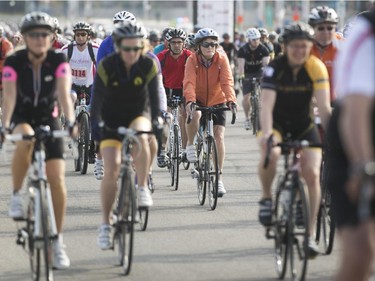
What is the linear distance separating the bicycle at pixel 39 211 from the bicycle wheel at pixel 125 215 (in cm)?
70

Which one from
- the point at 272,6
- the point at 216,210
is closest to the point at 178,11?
the point at 272,6

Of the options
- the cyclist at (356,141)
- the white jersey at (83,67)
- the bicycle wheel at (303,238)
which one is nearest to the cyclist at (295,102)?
the bicycle wheel at (303,238)

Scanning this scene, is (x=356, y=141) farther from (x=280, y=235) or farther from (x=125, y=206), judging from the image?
(x=125, y=206)

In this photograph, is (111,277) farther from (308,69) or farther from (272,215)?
(308,69)

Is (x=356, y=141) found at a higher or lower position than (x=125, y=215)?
higher

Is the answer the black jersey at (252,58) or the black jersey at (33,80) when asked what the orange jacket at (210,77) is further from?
the black jersey at (252,58)

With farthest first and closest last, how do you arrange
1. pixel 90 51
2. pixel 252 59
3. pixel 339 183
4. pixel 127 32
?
pixel 252 59 < pixel 90 51 < pixel 127 32 < pixel 339 183

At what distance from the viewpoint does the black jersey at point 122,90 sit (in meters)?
9.66

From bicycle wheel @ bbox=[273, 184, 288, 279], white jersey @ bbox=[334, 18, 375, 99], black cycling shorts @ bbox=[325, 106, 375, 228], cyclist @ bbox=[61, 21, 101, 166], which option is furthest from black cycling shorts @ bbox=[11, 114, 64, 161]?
cyclist @ bbox=[61, 21, 101, 166]

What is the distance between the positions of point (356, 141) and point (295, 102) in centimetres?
336

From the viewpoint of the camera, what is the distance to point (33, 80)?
9250 mm

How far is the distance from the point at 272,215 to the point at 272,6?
9125 centimetres

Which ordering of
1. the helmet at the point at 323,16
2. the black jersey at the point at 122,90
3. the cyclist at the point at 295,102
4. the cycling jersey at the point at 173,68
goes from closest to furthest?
the cyclist at the point at 295,102, the black jersey at the point at 122,90, the helmet at the point at 323,16, the cycling jersey at the point at 173,68

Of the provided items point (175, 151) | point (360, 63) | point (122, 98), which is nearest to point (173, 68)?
point (175, 151)
